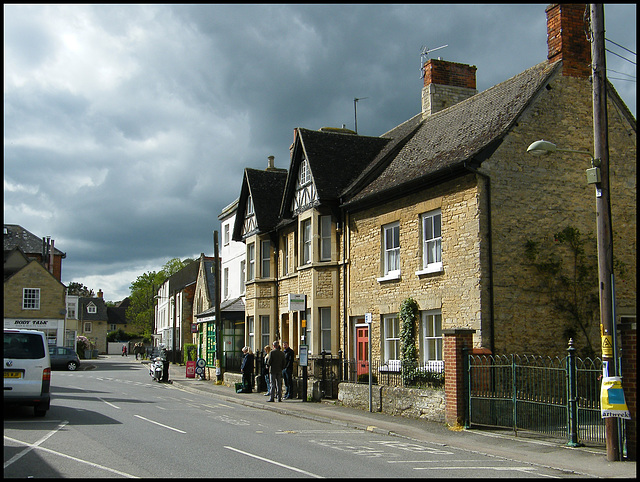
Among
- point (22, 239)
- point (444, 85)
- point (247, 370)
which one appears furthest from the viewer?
point (22, 239)

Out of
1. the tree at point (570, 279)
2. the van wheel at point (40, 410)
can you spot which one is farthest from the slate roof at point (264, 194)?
the van wheel at point (40, 410)

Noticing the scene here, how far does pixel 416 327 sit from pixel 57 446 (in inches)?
439

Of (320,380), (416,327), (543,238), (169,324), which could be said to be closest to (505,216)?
(543,238)

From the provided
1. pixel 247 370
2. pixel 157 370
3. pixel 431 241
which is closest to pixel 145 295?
pixel 157 370

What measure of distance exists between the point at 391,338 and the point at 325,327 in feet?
14.3

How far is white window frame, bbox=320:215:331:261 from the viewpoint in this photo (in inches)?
1012

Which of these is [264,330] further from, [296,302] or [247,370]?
[296,302]

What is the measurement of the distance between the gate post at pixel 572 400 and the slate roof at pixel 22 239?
6951 cm

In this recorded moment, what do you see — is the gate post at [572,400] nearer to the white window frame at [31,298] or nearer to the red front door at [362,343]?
the red front door at [362,343]

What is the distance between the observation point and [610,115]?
20.4 m

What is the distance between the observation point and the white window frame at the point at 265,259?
31.4 meters

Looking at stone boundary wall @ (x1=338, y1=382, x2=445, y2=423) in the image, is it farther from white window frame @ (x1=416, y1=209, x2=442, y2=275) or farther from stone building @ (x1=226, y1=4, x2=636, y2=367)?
white window frame @ (x1=416, y1=209, x2=442, y2=275)

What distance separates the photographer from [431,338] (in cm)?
1945

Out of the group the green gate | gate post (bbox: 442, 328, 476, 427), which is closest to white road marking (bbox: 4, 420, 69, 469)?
gate post (bbox: 442, 328, 476, 427)
